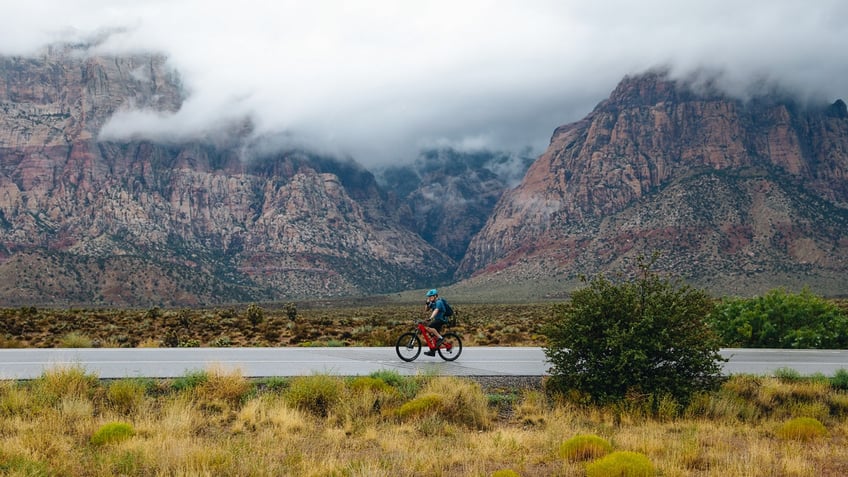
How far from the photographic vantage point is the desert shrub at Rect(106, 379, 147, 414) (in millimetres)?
10320

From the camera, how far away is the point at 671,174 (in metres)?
165

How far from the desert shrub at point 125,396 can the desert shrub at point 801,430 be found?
34.1ft

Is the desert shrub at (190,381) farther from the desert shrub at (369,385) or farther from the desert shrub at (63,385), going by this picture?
the desert shrub at (369,385)

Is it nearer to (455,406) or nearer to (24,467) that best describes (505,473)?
(455,406)

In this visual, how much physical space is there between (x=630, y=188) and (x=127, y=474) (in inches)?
6912

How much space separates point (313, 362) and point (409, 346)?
2.43 m

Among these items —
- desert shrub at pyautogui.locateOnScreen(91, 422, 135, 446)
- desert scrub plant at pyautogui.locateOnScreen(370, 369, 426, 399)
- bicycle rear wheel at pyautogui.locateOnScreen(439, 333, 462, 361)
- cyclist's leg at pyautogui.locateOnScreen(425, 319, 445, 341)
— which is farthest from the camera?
bicycle rear wheel at pyautogui.locateOnScreen(439, 333, 462, 361)

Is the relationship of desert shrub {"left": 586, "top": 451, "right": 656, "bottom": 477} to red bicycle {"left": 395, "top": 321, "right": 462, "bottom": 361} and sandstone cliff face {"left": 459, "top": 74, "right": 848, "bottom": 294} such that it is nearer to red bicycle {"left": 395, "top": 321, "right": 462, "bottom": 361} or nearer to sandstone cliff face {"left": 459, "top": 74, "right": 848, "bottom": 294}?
red bicycle {"left": 395, "top": 321, "right": 462, "bottom": 361}

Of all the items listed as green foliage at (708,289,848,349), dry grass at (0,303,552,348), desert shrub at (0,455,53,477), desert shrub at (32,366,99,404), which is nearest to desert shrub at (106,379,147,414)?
desert shrub at (32,366,99,404)

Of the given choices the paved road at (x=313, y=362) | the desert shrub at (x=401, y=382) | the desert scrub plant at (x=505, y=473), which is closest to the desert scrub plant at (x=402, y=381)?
the desert shrub at (x=401, y=382)

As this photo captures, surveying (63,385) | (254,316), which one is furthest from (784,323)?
(254,316)

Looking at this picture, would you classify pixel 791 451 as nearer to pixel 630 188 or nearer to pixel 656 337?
pixel 656 337

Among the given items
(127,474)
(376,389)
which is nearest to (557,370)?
(376,389)

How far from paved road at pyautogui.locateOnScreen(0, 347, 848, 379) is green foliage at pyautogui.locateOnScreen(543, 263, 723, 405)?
1.75 metres
